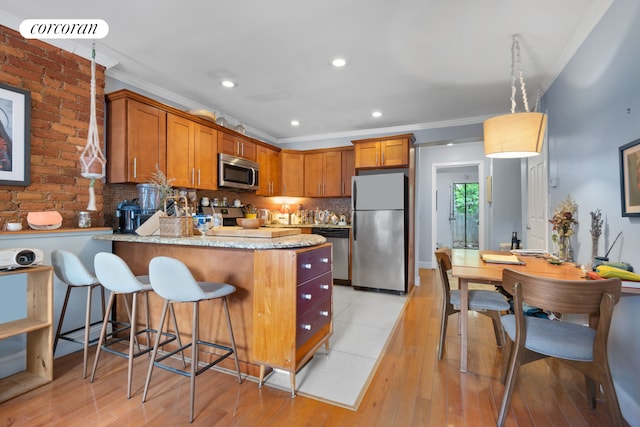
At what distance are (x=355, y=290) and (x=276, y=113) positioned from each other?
2.82 metres

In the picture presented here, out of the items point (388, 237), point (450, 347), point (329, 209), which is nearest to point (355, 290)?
point (388, 237)

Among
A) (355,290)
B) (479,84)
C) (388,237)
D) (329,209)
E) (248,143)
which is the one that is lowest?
(355,290)

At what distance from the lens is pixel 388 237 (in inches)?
166

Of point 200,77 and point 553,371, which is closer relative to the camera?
point 553,371

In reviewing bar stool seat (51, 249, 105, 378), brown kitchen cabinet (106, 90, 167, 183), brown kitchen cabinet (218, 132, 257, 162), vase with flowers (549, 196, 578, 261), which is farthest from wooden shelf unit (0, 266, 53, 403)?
vase with flowers (549, 196, 578, 261)

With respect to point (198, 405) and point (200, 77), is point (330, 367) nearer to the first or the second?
point (198, 405)

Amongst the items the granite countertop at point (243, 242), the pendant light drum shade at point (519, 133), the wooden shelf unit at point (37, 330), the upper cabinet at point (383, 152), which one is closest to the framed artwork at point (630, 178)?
the pendant light drum shade at point (519, 133)

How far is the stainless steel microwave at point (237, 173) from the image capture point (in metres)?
3.77

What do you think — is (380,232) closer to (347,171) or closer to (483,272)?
(347,171)

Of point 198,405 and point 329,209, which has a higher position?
point 329,209

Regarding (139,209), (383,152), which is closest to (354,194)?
(383,152)

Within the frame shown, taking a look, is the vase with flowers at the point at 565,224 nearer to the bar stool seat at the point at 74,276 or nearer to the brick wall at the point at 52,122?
the bar stool seat at the point at 74,276

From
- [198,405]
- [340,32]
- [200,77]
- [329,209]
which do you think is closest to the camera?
[198,405]

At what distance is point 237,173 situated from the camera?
13.2ft
